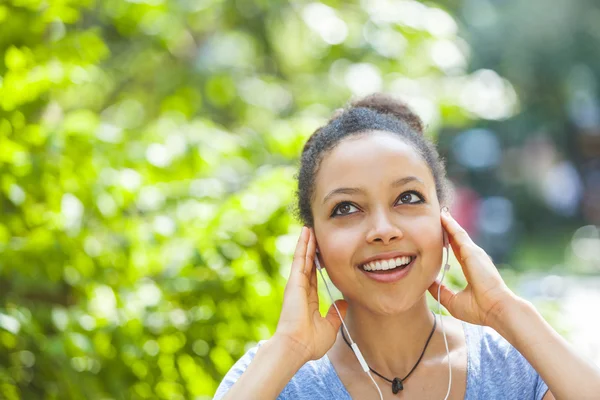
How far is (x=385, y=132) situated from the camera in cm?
210

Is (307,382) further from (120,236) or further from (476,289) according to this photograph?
(120,236)

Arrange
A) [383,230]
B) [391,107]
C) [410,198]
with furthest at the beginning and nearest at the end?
[391,107]
[410,198]
[383,230]

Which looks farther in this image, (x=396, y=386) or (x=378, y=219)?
(x=396, y=386)

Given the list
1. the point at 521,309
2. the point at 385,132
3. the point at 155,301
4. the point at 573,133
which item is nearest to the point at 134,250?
the point at 155,301

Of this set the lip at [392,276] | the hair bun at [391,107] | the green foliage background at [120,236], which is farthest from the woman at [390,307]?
the green foliage background at [120,236]

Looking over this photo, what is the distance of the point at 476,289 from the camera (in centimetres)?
206

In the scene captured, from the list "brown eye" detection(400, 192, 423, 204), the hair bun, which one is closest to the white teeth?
"brown eye" detection(400, 192, 423, 204)

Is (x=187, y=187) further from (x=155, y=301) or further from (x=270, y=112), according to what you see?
(x=270, y=112)

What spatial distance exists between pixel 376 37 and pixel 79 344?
2.24 metres

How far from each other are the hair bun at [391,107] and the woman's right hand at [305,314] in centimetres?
47

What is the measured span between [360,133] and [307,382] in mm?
699

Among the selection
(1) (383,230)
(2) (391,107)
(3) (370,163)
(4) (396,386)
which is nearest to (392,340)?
(4) (396,386)

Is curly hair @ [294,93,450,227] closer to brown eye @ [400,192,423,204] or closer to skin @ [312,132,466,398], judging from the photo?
skin @ [312,132,466,398]

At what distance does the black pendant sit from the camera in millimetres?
2084
